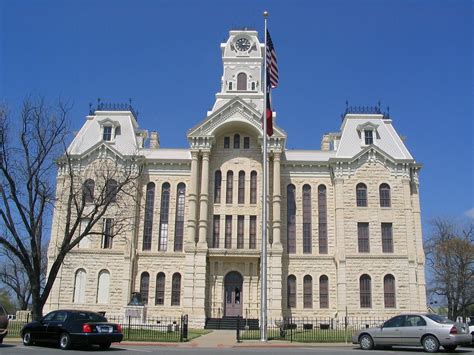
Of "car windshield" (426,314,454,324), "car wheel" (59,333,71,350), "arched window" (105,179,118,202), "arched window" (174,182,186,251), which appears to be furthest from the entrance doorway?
"car wheel" (59,333,71,350)

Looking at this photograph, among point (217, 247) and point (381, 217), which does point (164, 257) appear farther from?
point (381, 217)

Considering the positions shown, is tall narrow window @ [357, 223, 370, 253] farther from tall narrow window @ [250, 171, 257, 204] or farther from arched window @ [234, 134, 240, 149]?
arched window @ [234, 134, 240, 149]

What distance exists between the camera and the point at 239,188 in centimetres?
4131

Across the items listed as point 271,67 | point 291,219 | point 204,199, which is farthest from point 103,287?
point 271,67

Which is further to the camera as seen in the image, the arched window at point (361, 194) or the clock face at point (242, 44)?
the clock face at point (242, 44)

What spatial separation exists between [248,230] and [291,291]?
593 cm

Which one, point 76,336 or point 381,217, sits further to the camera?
point 381,217

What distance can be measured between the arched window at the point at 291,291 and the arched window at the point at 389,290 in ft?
23.0

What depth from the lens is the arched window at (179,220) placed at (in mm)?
40438

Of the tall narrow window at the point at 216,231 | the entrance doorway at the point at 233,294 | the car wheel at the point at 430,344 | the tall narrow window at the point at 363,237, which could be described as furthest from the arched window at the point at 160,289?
the car wheel at the point at 430,344

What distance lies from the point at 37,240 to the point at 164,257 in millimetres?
12266

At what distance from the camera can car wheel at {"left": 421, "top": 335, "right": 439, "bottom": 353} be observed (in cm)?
1762

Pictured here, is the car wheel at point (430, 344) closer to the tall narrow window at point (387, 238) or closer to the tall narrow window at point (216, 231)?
the tall narrow window at point (387, 238)

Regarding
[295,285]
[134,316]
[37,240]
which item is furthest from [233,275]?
[37,240]
